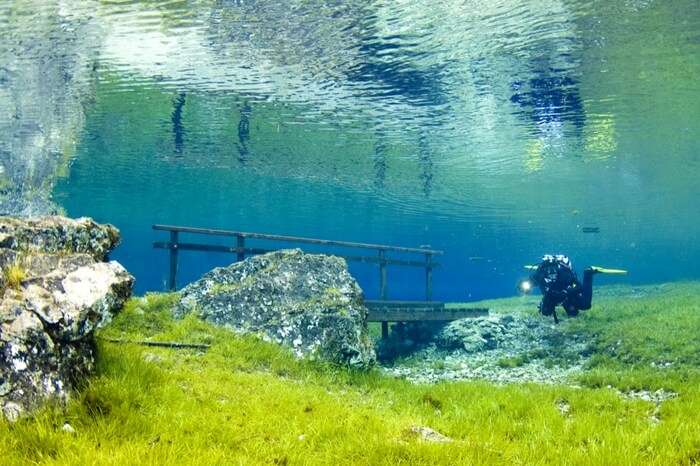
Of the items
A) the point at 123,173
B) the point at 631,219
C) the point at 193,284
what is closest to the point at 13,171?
the point at 123,173

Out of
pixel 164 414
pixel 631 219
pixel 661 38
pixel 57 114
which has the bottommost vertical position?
pixel 631 219

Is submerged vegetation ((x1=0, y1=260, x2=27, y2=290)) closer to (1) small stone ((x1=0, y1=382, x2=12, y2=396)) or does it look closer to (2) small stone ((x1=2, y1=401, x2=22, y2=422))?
(1) small stone ((x1=0, y1=382, x2=12, y2=396))

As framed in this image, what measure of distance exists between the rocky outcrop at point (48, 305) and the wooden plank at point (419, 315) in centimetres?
1146

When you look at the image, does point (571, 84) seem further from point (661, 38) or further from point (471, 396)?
point (471, 396)

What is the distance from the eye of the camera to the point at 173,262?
1648 cm

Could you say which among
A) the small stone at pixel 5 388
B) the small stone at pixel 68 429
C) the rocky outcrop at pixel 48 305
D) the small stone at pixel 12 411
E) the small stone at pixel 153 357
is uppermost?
the rocky outcrop at pixel 48 305

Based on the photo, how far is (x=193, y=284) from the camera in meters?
12.3

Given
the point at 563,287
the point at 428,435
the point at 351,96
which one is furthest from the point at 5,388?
the point at 351,96

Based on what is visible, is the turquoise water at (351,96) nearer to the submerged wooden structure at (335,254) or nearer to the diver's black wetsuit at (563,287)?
the submerged wooden structure at (335,254)

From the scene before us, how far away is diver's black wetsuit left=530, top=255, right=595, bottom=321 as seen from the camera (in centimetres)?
1658

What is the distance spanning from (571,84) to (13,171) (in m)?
35.7

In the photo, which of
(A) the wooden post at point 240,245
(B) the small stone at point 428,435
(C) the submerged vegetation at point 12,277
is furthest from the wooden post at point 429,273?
(C) the submerged vegetation at point 12,277

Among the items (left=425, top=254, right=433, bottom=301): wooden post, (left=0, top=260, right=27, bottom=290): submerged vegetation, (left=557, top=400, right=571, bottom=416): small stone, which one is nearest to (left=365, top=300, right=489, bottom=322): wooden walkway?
(left=425, top=254, right=433, bottom=301): wooden post

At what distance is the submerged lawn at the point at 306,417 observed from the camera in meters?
4.58
